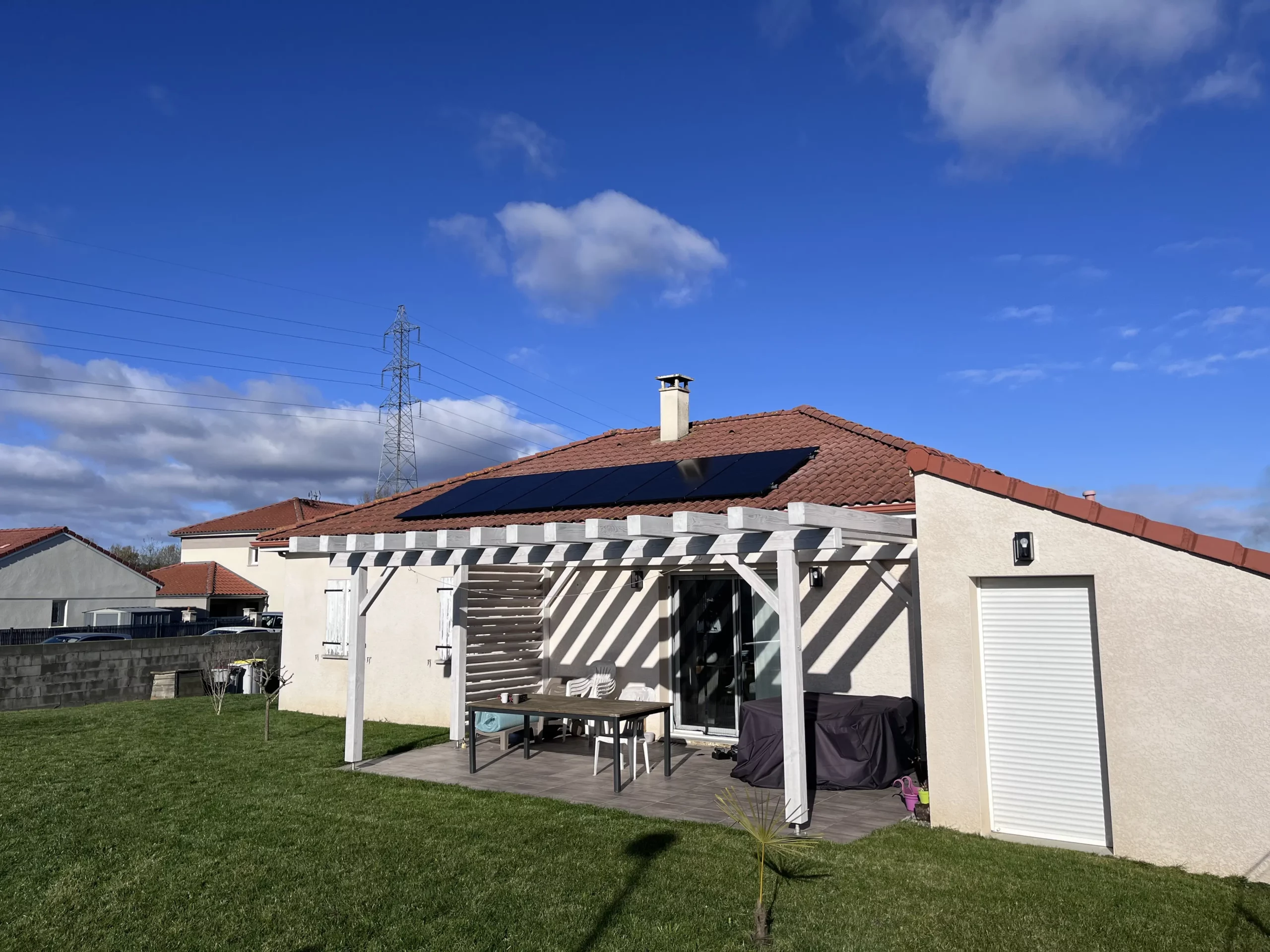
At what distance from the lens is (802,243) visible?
15.4 meters

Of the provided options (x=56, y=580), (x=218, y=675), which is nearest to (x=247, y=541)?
(x=56, y=580)

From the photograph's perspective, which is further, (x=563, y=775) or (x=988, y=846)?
(x=563, y=775)

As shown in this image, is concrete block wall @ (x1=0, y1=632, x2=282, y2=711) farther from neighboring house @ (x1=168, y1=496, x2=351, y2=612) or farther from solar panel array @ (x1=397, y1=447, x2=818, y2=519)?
neighboring house @ (x1=168, y1=496, x2=351, y2=612)

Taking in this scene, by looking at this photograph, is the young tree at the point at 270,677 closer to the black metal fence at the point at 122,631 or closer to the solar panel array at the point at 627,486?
the black metal fence at the point at 122,631

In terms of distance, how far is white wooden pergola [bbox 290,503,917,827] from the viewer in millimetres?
7230

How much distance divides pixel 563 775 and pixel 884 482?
16.3ft

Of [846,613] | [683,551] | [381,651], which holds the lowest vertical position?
[381,651]

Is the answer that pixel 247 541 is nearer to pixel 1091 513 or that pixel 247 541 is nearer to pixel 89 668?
pixel 89 668

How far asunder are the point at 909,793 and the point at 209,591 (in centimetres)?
3765

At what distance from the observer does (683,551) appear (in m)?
8.36

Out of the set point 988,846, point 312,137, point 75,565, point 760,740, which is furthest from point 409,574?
point 75,565

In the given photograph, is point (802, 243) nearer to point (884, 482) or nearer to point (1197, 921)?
point (884, 482)

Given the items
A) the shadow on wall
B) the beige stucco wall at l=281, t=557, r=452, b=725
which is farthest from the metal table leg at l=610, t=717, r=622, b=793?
the beige stucco wall at l=281, t=557, r=452, b=725

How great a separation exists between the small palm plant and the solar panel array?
3607 millimetres
